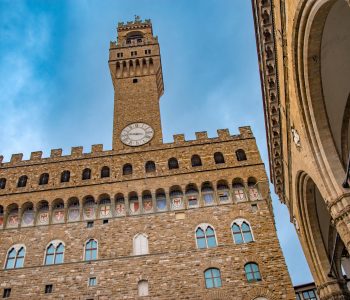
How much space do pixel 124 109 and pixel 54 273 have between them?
39.0 ft

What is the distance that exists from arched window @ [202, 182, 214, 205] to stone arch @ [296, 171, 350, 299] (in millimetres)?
6832

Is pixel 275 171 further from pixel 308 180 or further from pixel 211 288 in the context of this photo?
pixel 211 288

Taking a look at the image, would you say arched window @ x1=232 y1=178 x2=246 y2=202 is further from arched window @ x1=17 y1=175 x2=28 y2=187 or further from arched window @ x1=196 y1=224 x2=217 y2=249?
arched window @ x1=17 y1=175 x2=28 y2=187

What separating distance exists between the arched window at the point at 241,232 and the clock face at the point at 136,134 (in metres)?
7.81

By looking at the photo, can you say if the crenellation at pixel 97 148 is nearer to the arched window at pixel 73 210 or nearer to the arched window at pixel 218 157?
the arched window at pixel 73 210

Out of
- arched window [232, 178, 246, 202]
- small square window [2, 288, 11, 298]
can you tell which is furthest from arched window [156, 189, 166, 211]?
small square window [2, 288, 11, 298]

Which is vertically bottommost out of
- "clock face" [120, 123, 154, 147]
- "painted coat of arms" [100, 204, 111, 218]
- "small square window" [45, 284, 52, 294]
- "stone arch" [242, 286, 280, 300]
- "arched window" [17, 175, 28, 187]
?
"stone arch" [242, 286, 280, 300]

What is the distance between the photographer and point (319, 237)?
1370cm

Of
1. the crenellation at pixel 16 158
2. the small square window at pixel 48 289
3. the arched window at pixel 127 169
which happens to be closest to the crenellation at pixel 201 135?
the arched window at pixel 127 169

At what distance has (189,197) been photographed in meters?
20.7

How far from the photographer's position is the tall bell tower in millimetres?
24094

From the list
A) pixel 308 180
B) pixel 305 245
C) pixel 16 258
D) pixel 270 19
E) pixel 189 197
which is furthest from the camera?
pixel 189 197

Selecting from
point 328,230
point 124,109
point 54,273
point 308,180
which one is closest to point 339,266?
point 328,230

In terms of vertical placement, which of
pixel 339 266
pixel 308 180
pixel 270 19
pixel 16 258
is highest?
pixel 270 19
